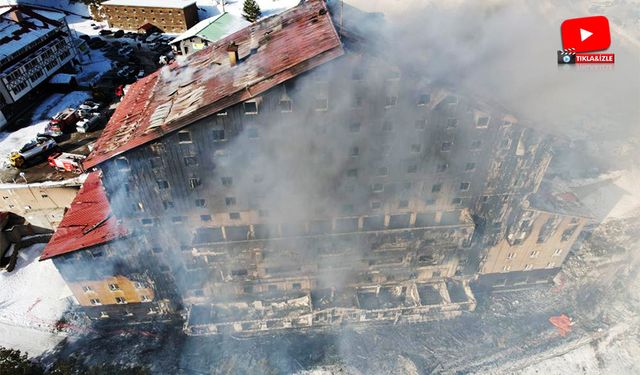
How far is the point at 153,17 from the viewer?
213 feet

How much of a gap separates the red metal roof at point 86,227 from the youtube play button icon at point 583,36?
3397 cm

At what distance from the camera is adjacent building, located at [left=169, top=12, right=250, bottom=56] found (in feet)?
171

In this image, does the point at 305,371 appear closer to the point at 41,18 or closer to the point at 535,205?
the point at 535,205

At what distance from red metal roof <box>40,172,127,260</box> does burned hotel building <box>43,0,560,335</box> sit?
13cm

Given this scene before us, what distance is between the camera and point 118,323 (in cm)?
3088

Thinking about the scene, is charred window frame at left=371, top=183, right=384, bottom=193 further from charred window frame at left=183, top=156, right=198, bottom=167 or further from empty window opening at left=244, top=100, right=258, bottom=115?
charred window frame at left=183, top=156, right=198, bottom=167

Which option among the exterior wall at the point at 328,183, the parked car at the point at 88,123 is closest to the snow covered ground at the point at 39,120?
the parked car at the point at 88,123

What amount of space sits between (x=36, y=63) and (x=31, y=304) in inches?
1216

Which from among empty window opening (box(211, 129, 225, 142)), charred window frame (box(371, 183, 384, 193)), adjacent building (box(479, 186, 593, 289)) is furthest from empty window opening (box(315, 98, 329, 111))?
adjacent building (box(479, 186, 593, 289))

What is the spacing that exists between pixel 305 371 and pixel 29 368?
1903 cm

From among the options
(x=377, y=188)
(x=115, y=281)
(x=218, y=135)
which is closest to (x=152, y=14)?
(x=115, y=281)

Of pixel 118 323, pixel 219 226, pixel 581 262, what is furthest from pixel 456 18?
pixel 118 323

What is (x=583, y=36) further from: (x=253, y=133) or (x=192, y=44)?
(x=192, y=44)

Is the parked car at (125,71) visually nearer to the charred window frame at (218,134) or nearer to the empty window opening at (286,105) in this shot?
the charred window frame at (218,134)
